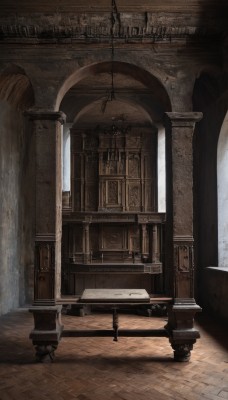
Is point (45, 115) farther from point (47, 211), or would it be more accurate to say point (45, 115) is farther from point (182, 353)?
point (182, 353)

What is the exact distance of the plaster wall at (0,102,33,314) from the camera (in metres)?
8.12

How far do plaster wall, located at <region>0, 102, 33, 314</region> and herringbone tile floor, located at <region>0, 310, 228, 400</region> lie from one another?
5.49 ft

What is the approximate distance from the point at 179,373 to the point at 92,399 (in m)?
1.28

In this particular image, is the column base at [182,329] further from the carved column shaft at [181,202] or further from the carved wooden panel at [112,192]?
the carved wooden panel at [112,192]

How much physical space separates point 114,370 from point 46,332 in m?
1.08

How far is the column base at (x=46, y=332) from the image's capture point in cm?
540

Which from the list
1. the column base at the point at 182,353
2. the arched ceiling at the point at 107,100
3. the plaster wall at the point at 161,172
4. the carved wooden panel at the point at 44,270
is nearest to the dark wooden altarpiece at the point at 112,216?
the plaster wall at the point at 161,172

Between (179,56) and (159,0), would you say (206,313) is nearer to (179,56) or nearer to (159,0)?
(179,56)

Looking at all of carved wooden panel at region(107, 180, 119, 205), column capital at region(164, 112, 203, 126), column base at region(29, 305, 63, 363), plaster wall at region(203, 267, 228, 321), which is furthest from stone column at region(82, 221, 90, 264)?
column capital at region(164, 112, 203, 126)

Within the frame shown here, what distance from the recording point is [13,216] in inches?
345

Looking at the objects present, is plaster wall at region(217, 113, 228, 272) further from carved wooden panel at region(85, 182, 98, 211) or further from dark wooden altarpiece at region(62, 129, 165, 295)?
carved wooden panel at region(85, 182, 98, 211)

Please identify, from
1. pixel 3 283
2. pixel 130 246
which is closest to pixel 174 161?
A: pixel 3 283

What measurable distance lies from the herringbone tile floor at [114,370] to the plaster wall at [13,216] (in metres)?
1.67

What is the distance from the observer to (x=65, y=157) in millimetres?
11469
